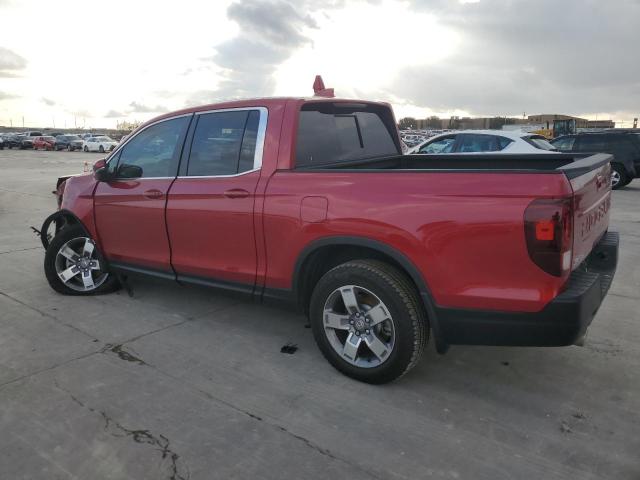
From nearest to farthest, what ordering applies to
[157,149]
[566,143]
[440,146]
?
1. [157,149]
2. [440,146]
3. [566,143]

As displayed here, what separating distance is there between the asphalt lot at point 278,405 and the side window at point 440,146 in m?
6.59

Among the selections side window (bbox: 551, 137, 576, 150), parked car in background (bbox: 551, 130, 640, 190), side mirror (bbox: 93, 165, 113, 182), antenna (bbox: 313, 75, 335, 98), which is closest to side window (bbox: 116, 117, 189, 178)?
side mirror (bbox: 93, 165, 113, 182)

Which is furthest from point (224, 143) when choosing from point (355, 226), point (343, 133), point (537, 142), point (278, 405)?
point (537, 142)

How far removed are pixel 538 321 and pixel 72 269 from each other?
4.30m

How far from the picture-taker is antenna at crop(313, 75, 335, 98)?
4491 mm

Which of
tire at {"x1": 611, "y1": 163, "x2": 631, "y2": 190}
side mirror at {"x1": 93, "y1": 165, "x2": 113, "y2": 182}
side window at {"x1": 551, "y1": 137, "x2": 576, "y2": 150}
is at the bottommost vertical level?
tire at {"x1": 611, "y1": 163, "x2": 631, "y2": 190}

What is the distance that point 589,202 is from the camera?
3047mm

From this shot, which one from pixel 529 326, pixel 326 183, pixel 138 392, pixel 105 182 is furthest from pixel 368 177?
pixel 105 182

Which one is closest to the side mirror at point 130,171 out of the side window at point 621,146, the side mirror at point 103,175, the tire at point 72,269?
the side mirror at point 103,175

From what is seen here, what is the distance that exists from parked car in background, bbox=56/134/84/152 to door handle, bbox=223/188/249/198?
48383mm

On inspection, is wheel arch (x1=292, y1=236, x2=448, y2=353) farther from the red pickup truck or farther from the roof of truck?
the roof of truck

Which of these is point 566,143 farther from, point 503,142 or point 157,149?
point 157,149

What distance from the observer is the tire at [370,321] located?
3.13m

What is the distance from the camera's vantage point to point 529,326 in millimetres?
2781
